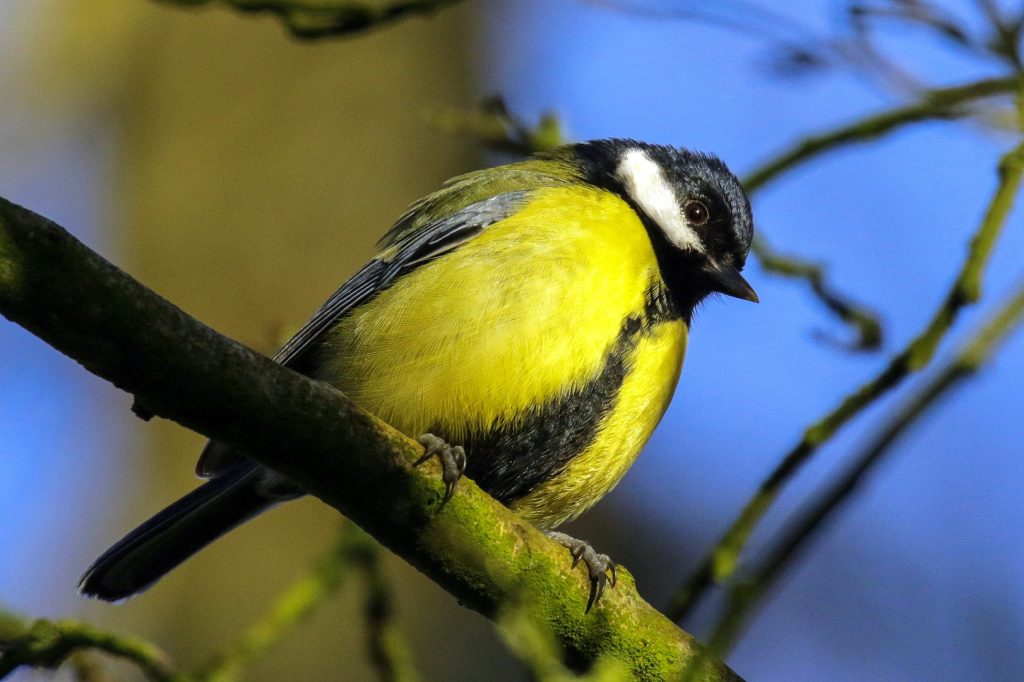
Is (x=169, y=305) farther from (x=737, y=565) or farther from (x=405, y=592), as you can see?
(x=405, y=592)

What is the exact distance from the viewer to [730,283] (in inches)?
148

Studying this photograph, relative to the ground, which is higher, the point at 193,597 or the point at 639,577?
the point at 639,577

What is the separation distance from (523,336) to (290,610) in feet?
3.10

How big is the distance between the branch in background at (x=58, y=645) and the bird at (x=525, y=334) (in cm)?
50

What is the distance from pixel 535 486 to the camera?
3.52m

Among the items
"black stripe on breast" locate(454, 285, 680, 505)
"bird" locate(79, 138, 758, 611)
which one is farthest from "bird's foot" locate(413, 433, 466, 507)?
"black stripe on breast" locate(454, 285, 680, 505)

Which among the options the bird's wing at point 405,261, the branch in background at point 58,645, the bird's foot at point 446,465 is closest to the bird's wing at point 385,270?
the bird's wing at point 405,261

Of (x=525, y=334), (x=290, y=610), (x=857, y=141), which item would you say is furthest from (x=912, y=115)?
(x=290, y=610)

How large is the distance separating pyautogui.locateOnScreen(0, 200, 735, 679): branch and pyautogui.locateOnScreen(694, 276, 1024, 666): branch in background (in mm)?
677

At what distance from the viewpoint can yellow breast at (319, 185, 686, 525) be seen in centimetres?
316

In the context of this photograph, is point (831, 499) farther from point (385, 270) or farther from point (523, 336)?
point (385, 270)

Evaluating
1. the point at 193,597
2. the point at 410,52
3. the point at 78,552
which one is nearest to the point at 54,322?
the point at 193,597

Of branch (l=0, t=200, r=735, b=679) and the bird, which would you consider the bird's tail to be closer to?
the bird

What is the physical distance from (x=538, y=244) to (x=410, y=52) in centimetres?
360
